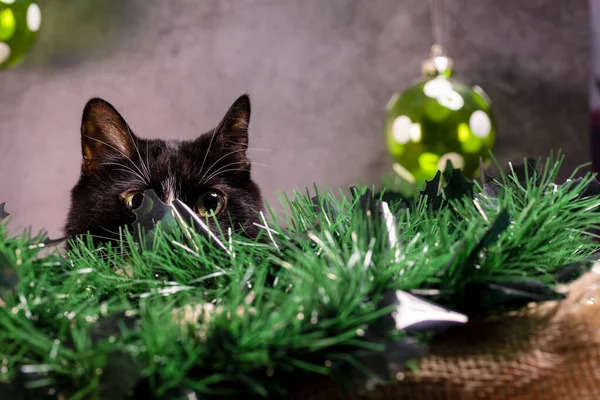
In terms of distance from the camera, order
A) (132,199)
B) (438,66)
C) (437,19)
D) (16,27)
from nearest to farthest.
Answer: (132,199)
(16,27)
(438,66)
(437,19)

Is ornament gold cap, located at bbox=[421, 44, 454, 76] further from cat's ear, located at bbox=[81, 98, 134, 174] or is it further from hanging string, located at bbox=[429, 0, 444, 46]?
cat's ear, located at bbox=[81, 98, 134, 174]

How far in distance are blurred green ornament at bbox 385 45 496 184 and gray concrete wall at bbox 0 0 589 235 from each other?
72 centimetres

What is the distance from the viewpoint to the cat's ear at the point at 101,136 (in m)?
0.76

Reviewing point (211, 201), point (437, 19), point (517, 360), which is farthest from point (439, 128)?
point (517, 360)

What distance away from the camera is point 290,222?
0.41 m

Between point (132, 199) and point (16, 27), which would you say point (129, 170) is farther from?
point (16, 27)

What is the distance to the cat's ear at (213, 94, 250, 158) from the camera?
80 cm

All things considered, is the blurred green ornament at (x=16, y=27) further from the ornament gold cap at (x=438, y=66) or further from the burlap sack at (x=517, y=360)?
the burlap sack at (x=517, y=360)

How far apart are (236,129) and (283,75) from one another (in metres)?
1.61

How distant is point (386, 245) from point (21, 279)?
17 cm

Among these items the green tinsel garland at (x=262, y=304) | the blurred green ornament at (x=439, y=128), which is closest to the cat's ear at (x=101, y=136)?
the green tinsel garland at (x=262, y=304)

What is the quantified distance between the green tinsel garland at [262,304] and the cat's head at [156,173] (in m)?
0.33

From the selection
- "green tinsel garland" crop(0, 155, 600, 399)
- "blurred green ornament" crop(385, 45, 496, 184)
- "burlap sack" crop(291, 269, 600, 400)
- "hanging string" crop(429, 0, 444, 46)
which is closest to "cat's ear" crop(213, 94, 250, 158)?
"green tinsel garland" crop(0, 155, 600, 399)

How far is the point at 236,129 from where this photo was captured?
820mm
